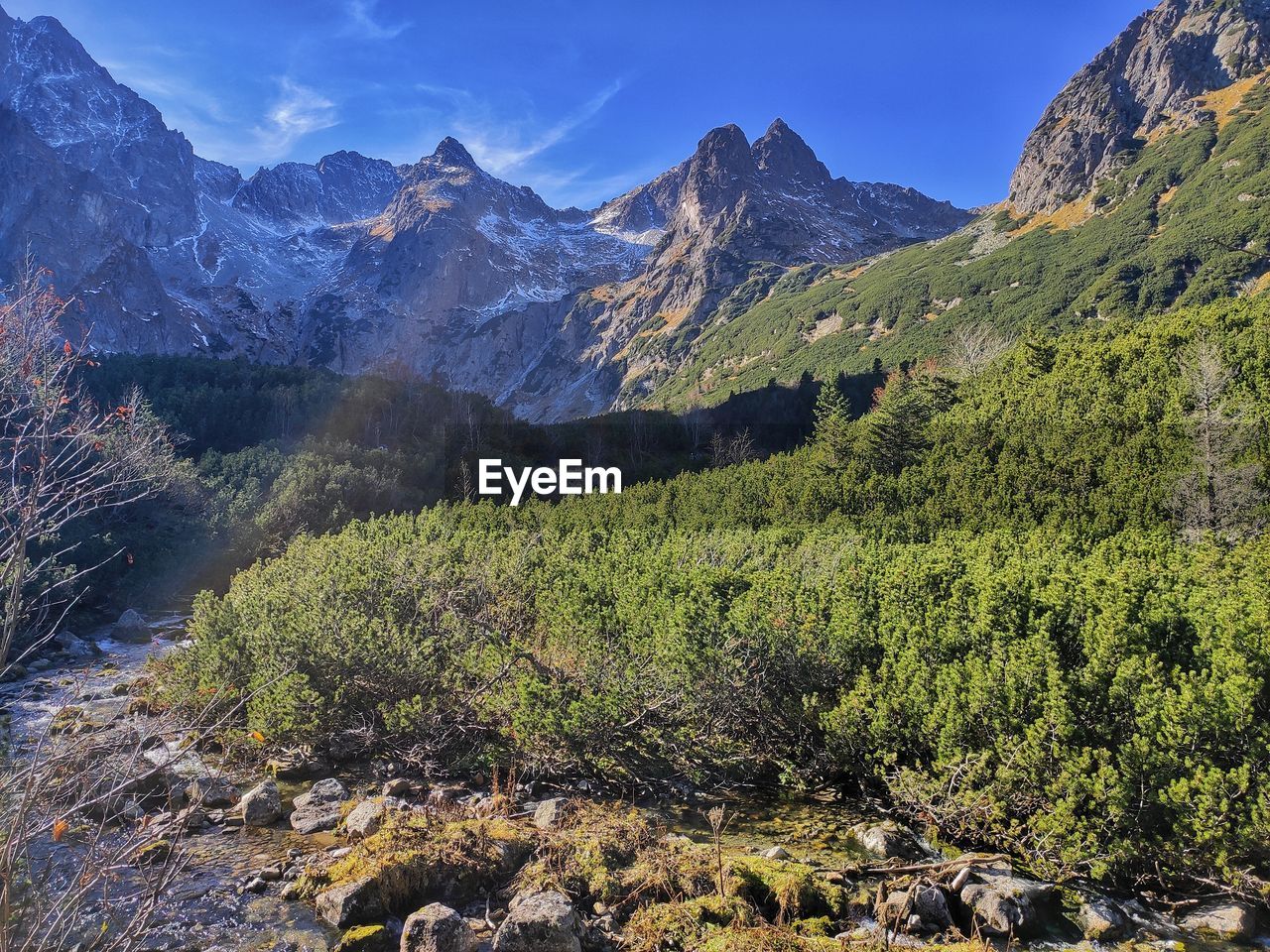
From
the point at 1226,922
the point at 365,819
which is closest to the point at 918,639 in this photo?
the point at 1226,922

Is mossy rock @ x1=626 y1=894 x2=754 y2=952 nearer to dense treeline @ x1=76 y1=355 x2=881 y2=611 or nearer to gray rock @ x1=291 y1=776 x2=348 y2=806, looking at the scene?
gray rock @ x1=291 y1=776 x2=348 y2=806

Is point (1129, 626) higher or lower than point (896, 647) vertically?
higher

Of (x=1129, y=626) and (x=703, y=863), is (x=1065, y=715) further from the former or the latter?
(x=703, y=863)

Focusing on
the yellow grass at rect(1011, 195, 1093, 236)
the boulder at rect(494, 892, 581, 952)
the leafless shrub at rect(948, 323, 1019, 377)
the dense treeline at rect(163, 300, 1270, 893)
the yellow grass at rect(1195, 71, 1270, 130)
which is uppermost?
the yellow grass at rect(1195, 71, 1270, 130)

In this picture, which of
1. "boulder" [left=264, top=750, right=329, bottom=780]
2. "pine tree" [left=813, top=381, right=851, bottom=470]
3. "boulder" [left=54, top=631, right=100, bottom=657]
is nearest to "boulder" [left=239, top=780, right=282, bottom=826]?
"boulder" [left=264, top=750, right=329, bottom=780]

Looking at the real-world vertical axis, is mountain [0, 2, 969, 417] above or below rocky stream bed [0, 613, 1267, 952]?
above

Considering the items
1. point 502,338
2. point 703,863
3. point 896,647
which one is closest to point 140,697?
point 703,863
